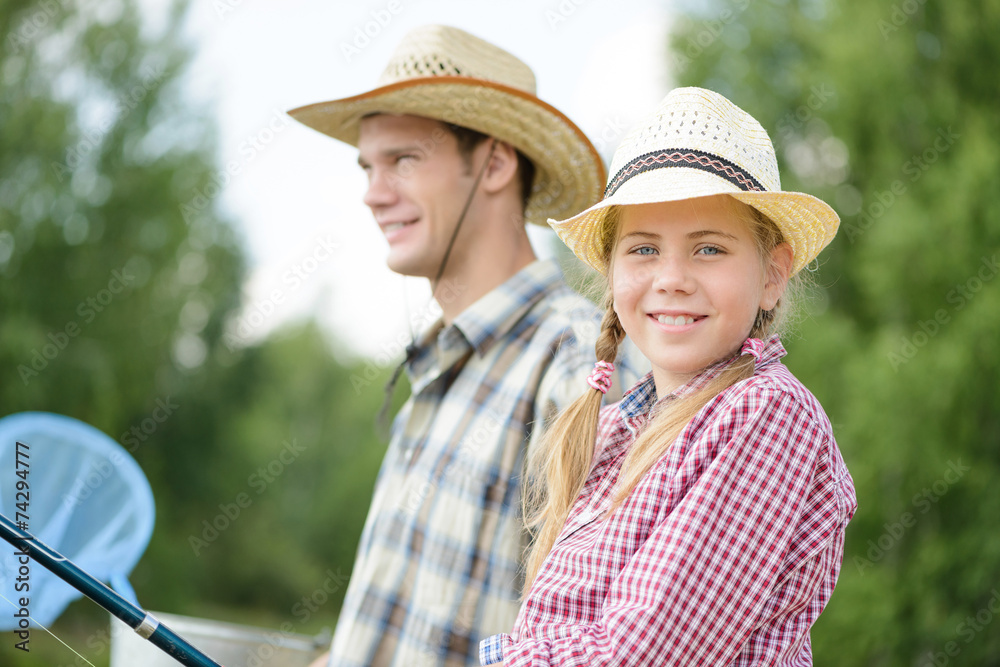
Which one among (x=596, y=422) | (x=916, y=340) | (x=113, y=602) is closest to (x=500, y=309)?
(x=596, y=422)

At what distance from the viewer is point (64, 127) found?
989 centimetres

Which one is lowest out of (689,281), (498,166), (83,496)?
(83,496)

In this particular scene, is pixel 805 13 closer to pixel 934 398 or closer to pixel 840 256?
pixel 840 256

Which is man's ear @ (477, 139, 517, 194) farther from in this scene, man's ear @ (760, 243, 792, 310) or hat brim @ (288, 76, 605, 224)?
man's ear @ (760, 243, 792, 310)

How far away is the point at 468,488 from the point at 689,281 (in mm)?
923

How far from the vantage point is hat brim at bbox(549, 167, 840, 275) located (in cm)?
144

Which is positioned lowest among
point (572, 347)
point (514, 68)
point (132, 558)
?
point (132, 558)

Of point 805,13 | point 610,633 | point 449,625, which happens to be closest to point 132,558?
point 449,625

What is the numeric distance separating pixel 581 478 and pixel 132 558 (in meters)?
1.53

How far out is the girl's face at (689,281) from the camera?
1479mm

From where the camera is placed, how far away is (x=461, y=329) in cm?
242

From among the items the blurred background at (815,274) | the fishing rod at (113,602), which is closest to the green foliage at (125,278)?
the blurred background at (815,274)

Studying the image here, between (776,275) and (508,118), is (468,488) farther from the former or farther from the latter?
(508,118)

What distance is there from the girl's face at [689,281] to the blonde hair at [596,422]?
0.05 m
